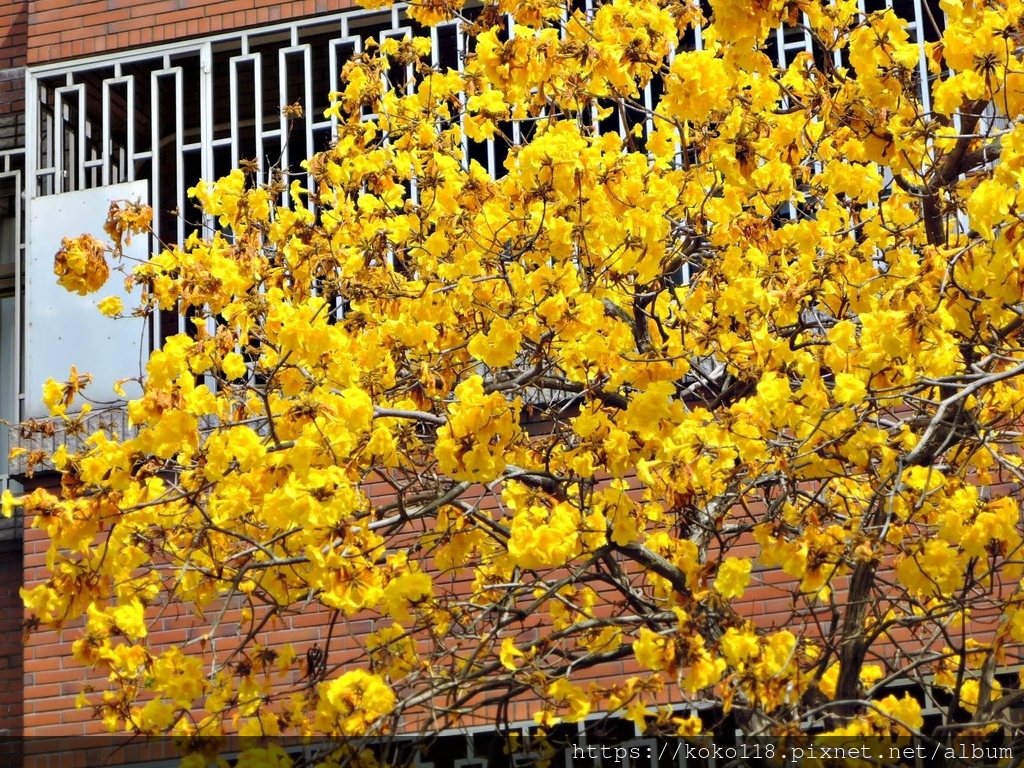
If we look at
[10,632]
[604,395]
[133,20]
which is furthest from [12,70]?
[604,395]

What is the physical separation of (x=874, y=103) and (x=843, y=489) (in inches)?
55.3

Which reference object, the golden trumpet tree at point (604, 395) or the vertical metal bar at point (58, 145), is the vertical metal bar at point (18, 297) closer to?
the vertical metal bar at point (58, 145)

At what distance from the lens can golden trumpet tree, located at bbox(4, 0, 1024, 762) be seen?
14.8ft

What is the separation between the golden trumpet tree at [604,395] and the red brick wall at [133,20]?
3108 mm

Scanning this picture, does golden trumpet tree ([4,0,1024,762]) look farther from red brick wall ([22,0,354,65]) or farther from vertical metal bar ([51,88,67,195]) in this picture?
vertical metal bar ([51,88,67,195])

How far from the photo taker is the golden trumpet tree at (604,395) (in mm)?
4523

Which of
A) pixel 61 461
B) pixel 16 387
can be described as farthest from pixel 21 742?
pixel 61 461

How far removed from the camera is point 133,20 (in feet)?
31.4

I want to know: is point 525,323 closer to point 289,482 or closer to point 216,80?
point 289,482

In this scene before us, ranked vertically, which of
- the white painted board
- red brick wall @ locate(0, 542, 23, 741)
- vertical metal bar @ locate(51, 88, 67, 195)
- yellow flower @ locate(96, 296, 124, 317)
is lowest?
red brick wall @ locate(0, 542, 23, 741)

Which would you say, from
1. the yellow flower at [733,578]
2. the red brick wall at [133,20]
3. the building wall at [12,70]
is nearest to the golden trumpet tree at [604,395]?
the yellow flower at [733,578]

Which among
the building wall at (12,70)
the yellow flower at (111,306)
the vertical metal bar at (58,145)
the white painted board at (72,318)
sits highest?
the building wall at (12,70)

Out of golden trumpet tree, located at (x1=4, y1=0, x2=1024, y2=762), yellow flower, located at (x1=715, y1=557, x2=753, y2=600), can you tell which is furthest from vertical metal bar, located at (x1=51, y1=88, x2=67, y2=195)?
yellow flower, located at (x1=715, y1=557, x2=753, y2=600)

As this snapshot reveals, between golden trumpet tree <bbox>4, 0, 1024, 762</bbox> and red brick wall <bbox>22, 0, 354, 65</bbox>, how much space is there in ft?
10.2
